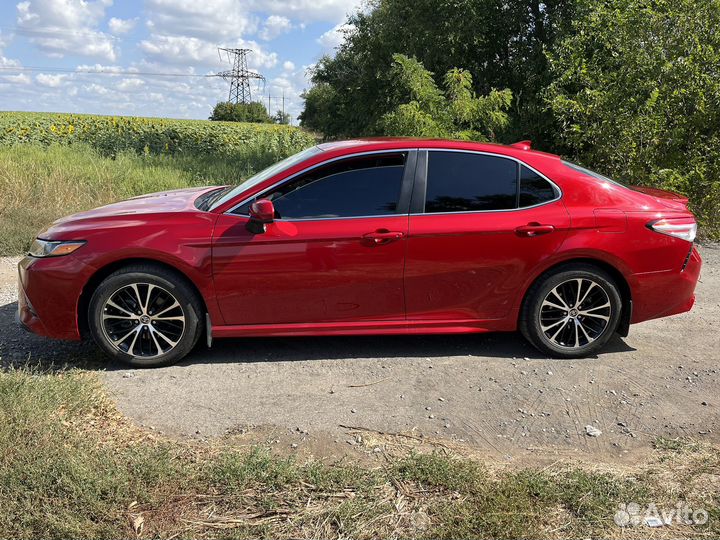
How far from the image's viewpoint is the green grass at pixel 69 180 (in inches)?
347

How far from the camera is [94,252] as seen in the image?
427 cm

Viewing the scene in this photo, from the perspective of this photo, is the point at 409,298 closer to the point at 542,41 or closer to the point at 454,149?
the point at 454,149

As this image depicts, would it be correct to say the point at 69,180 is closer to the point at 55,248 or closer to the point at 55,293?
the point at 55,248

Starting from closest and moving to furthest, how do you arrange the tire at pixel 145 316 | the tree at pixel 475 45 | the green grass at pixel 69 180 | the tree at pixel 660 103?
the tire at pixel 145 316
the green grass at pixel 69 180
the tree at pixel 660 103
the tree at pixel 475 45

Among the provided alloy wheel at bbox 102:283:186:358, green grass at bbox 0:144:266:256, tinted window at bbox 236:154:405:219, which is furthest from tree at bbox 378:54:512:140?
alloy wheel at bbox 102:283:186:358

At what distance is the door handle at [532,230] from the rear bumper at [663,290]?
30.7 inches

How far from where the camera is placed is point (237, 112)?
81.0m

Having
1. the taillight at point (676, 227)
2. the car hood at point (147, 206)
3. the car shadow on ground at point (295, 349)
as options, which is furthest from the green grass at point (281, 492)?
the taillight at point (676, 227)

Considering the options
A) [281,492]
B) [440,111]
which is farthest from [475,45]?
[281,492]

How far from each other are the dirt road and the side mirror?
104 centimetres

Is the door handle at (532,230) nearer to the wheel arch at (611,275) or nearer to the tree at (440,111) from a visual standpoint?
the wheel arch at (611,275)

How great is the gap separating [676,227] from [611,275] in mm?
603

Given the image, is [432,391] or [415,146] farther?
[415,146]

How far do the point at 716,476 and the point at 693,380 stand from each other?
1389 mm
